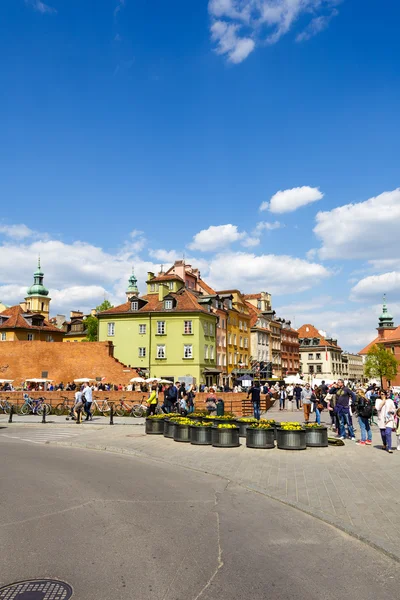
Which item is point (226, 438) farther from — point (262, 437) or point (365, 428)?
point (365, 428)

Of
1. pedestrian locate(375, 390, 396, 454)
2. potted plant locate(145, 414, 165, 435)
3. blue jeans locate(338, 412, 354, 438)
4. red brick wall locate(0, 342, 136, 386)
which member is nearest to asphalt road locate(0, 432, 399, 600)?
pedestrian locate(375, 390, 396, 454)

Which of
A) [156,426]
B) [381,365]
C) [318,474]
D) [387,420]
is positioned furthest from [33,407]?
[381,365]

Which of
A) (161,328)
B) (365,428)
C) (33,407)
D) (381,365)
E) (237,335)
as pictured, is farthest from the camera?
(381,365)

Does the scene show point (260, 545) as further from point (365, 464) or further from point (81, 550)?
point (365, 464)

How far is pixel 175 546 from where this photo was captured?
6.93 metres

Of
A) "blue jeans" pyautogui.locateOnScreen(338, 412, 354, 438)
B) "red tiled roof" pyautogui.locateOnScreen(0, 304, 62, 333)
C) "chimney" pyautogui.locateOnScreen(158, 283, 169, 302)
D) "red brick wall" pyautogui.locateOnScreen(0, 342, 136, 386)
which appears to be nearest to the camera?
"blue jeans" pyautogui.locateOnScreen(338, 412, 354, 438)

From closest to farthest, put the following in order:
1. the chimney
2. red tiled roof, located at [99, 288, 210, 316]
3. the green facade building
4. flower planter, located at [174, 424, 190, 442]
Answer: flower planter, located at [174, 424, 190, 442] → the green facade building → red tiled roof, located at [99, 288, 210, 316] → the chimney

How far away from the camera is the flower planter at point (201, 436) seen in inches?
709

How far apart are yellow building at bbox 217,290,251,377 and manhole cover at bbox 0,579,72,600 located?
63795mm

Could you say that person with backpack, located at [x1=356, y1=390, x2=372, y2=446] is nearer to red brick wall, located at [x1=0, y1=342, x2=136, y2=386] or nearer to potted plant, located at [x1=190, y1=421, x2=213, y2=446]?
potted plant, located at [x1=190, y1=421, x2=213, y2=446]

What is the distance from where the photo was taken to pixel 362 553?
6945 millimetres

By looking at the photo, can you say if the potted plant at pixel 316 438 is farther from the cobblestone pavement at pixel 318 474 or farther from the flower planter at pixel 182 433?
the flower planter at pixel 182 433

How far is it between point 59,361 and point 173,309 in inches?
597

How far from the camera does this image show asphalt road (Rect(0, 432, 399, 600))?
5.65 m
